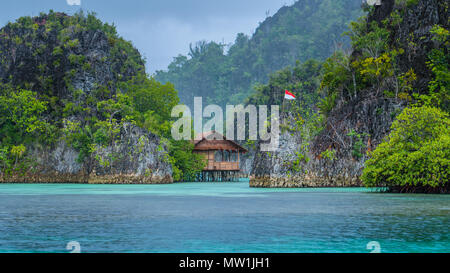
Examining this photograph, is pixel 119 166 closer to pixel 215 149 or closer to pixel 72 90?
pixel 72 90

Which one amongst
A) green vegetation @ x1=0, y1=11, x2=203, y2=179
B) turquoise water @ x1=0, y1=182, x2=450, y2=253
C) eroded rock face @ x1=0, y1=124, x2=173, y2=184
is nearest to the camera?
turquoise water @ x1=0, y1=182, x2=450, y2=253

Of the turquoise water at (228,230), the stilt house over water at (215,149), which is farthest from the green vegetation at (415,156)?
the stilt house over water at (215,149)

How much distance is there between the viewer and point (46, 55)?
47.8 m

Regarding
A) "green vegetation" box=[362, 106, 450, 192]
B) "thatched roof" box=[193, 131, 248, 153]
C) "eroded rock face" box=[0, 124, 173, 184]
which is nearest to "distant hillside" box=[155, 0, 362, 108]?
"thatched roof" box=[193, 131, 248, 153]

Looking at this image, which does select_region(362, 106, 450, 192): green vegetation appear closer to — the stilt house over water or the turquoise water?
the turquoise water

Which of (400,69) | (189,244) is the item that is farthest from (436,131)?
(189,244)

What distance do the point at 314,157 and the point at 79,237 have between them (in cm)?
2382

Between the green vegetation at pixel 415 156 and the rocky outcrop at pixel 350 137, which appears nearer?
the green vegetation at pixel 415 156

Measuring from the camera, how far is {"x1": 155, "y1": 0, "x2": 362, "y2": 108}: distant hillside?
326 ft

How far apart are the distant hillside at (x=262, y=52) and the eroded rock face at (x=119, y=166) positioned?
55.8 metres

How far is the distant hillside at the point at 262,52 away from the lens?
99312mm

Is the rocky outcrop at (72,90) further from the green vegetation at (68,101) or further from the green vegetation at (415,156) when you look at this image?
the green vegetation at (415,156)

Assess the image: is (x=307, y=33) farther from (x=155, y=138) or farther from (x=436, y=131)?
(x=436, y=131)

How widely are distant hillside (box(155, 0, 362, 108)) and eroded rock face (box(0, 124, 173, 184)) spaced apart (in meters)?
55.8
